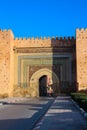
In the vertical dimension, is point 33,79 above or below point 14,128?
above

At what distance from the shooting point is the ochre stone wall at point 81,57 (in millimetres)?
24803

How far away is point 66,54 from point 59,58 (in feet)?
2.16

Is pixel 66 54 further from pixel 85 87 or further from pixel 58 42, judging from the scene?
pixel 85 87

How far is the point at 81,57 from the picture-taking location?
25094 millimetres

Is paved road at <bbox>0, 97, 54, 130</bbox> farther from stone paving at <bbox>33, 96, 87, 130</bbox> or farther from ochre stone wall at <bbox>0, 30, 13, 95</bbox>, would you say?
ochre stone wall at <bbox>0, 30, 13, 95</bbox>

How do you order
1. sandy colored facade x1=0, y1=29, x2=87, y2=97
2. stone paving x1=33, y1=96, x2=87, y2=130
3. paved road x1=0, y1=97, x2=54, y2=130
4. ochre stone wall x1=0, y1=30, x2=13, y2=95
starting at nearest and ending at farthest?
stone paving x1=33, y1=96, x2=87, y2=130, paved road x1=0, y1=97, x2=54, y2=130, ochre stone wall x1=0, y1=30, x2=13, y2=95, sandy colored facade x1=0, y1=29, x2=87, y2=97

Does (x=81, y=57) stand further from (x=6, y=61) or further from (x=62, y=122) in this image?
(x=62, y=122)

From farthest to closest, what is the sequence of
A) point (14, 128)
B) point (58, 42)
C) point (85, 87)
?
point (58, 42)
point (85, 87)
point (14, 128)

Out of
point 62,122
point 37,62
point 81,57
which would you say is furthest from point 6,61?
point 62,122

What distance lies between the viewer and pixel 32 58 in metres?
26.5

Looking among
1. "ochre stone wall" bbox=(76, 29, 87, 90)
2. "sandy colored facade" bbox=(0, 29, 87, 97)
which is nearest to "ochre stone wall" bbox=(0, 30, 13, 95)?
"sandy colored facade" bbox=(0, 29, 87, 97)

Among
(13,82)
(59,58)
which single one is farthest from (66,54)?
(13,82)

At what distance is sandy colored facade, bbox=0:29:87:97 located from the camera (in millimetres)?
25734

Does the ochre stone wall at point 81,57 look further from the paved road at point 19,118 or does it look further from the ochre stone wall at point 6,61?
the paved road at point 19,118
